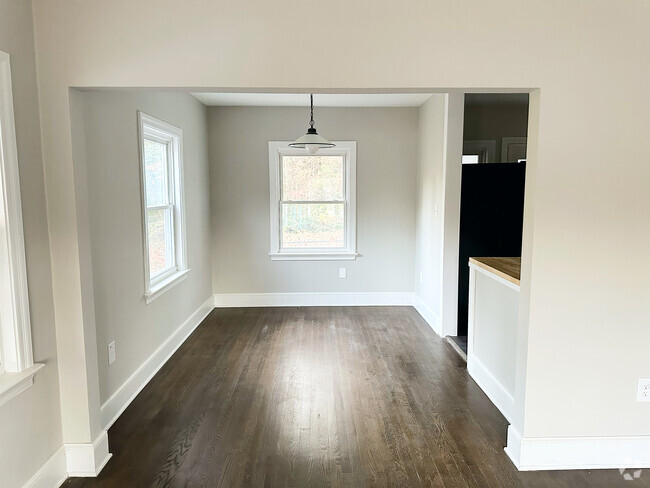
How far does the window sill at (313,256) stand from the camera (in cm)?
547

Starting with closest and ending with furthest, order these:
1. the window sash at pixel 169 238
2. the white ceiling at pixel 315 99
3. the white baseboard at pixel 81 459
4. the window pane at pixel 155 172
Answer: the white baseboard at pixel 81 459, the window pane at pixel 155 172, the window sash at pixel 169 238, the white ceiling at pixel 315 99

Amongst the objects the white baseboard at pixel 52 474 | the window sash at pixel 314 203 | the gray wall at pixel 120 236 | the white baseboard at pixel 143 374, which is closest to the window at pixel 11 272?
the white baseboard at pixel 52 474

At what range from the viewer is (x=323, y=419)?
2.80m

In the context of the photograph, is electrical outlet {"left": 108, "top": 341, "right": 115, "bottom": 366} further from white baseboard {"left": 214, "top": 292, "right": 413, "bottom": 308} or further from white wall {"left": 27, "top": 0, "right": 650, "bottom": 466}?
white baseboard {"left": 214, "top": 292, "right": 413, "bottom": 308}

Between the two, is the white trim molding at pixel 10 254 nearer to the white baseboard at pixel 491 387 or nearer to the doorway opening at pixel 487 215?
the white baseboard at pixel 491 387

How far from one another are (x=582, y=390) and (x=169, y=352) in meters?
3.10

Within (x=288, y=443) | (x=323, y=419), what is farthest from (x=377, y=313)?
(x=288, y=443)

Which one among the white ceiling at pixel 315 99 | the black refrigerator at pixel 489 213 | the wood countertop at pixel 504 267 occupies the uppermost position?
the white ceiling at pixel 315 99

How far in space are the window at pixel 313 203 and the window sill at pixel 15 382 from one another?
3.61m

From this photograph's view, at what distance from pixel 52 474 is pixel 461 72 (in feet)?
8.86

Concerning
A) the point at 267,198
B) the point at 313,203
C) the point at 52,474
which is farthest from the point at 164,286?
the point at 313,203

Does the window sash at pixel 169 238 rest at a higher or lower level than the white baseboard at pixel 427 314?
higher

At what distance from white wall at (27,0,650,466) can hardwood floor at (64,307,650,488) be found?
2.53 ft

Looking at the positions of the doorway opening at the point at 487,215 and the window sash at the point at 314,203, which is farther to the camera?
the window sash at the point at 314,203
